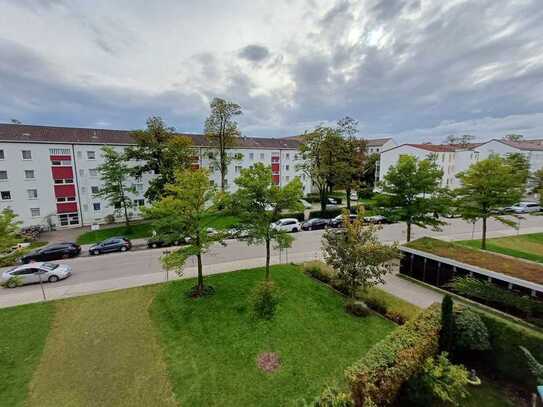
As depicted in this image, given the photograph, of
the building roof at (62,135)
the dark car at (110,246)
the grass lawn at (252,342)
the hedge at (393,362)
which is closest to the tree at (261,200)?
the grass lawn at (252,342)

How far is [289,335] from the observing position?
10867 mm

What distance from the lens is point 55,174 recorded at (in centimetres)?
2989

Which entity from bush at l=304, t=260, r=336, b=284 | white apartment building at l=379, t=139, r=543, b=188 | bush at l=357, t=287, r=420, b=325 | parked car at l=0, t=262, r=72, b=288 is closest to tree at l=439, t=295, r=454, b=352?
bush at l=357, t=287, r=420, b=325

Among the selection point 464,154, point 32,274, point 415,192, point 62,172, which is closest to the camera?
point 32,274

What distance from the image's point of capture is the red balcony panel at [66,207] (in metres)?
30.6

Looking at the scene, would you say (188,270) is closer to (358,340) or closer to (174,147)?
(358,340)

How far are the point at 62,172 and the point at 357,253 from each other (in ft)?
113

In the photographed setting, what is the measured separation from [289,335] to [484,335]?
7.11 m

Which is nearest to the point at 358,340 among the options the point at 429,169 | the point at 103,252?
the point at 429,169

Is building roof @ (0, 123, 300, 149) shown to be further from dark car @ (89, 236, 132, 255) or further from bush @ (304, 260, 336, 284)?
bush @ (304, 260, 336, 284)

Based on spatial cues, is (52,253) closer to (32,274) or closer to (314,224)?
(32,274)

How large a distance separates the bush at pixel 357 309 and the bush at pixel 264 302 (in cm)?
363

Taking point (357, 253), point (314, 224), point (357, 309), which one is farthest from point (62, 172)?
point (357, 309)

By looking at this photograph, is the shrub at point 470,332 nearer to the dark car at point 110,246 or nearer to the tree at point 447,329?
the tree at point 447,329
